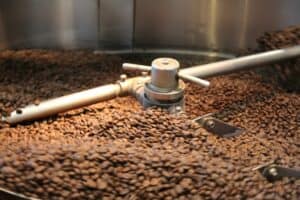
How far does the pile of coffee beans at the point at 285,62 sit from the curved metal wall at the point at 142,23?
10cm

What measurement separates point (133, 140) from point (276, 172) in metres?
0.24

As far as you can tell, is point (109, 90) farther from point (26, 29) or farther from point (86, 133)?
point (26, 29)

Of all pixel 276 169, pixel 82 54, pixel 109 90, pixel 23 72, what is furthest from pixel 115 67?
pixel 276 169

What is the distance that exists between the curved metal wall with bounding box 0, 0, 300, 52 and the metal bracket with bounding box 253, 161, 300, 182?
71 cm

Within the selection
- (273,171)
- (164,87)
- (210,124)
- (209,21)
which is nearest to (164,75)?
(164,87)

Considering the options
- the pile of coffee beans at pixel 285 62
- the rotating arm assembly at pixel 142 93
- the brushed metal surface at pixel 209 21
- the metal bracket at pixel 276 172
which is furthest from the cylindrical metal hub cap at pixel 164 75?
the brushed metal surface at pixel 209 21

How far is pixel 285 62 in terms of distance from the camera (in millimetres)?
1317

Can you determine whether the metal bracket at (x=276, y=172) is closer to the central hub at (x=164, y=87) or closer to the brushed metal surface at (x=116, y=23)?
the central hub at (x=164, y=87)

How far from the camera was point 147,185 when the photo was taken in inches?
29.0

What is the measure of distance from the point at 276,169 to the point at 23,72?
2.43 feet

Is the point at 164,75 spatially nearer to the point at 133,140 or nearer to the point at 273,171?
the point at 133,140

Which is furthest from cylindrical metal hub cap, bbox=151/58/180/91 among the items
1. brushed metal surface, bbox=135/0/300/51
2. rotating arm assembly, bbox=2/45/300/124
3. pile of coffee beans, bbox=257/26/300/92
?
brushed metal surface, bbox=135/0/300/51

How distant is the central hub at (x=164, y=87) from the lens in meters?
1.01

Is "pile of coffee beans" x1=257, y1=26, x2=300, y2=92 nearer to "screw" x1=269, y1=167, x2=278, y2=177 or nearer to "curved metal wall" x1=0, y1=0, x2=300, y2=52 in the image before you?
"curved metal wall" x1=0, y1=0, x2=300, y2=52
